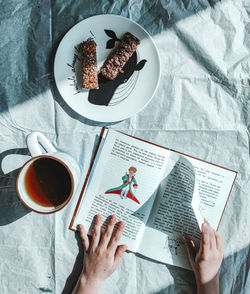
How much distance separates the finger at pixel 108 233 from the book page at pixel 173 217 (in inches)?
3.3

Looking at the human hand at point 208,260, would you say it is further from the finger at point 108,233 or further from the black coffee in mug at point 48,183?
the black coffee in mug at point 48,183

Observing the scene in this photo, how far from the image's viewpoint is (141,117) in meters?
0.72

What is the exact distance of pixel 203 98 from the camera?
0.72 meters

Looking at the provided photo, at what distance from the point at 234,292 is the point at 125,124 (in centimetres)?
51

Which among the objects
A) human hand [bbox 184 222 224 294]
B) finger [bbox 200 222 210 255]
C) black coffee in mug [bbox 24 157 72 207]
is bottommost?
human hand [bbox 184 222 224 294]

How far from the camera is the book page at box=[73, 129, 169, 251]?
2.37 feet

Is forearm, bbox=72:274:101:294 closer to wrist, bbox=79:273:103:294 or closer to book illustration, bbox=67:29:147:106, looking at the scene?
wrist, bbox=79:273:103:294

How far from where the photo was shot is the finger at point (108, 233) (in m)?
0.73

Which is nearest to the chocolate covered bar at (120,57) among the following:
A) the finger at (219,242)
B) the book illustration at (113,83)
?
the book illustration at (113,83)

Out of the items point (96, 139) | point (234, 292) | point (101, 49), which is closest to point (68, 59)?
point (101, 49)

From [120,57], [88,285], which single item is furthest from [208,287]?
[120,57]

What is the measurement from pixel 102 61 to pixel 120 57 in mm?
50

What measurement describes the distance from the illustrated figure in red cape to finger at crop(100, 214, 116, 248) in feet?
0.20

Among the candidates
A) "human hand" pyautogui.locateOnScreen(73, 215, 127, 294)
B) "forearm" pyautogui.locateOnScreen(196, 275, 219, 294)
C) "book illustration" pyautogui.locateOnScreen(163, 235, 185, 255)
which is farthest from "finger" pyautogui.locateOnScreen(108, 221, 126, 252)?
"forearm" pyautogui.locateOnScreen(196, 275, 219, 294)
